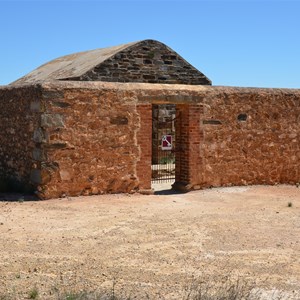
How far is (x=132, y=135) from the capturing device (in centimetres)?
Answer: 1018

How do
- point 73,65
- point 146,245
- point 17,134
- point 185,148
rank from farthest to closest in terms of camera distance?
point 73,65 → point 185,148 → point 17,134 → point 146,245

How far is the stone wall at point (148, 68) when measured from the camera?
49.6 ft

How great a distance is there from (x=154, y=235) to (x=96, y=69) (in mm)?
8694

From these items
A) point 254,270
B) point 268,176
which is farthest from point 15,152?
point 254,270

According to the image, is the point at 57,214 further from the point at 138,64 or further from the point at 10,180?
the point at 138,64

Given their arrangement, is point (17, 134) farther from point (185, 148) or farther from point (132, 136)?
point (185, 148)

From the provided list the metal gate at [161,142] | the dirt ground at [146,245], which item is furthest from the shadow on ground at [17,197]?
the metal gate at [161,142]

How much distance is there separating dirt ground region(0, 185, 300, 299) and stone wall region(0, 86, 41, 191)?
671mm

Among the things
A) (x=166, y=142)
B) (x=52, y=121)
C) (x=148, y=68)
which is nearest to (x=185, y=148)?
(x=166, y=142)

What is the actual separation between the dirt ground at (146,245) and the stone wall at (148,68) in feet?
19.7

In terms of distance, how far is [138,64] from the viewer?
624 inches

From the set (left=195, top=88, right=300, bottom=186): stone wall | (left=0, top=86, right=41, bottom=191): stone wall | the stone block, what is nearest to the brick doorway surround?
(left=195, top=88, right=300, bottom=186): stone wall

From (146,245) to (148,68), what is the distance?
33.6 ft

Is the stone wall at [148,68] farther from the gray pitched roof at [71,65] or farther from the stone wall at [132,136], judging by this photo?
the stone wall at [132,136]
